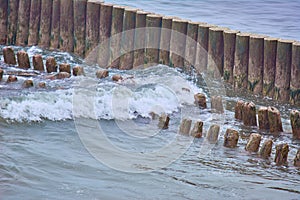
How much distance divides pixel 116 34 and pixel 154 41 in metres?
0.85

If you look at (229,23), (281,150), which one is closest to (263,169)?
(281,150)

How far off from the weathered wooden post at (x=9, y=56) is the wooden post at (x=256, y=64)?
14.3ft

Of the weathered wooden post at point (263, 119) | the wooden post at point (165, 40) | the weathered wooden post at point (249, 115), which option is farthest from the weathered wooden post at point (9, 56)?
the weathered wooden post at point (263, 119)

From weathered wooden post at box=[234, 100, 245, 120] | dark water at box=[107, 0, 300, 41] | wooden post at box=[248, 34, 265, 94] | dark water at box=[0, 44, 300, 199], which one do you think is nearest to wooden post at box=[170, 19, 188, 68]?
dark water at box=[0, 44, 300, 199]

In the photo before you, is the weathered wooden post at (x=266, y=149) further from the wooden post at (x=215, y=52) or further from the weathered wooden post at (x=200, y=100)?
the wooden post at (x=215, y=52)

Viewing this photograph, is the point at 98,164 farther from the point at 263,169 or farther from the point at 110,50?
the point at 110,50

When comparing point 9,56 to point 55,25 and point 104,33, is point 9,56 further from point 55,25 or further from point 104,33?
point 104,33

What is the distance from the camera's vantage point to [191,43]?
1255 centimetres

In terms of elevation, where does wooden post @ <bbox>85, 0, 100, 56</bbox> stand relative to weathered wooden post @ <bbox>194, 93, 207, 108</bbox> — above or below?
above

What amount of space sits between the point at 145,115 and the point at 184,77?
227 centimetres

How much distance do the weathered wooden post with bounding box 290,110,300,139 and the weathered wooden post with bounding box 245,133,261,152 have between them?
864 millimetres

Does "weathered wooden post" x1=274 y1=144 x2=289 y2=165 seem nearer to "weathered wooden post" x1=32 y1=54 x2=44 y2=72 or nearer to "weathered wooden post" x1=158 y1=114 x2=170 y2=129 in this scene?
"weathered wooden post" x1=158 y1=114 x2=170 y2=129

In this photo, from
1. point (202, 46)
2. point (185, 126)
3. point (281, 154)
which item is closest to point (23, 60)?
point (202, 46)

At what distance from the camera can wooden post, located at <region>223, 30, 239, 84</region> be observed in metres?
12.1
